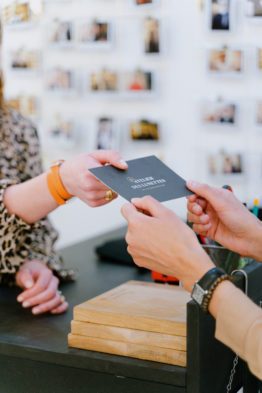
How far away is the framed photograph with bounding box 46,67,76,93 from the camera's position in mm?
3047

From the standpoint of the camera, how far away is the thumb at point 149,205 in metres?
1.09

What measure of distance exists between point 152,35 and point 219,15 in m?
0.33

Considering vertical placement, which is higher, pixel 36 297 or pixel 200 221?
pixel 200 221

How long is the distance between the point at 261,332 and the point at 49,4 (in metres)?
2.41

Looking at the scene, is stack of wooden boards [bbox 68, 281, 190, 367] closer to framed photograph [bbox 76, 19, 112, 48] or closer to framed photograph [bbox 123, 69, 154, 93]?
framed photograph [bbox 123, 69, 154, 93]

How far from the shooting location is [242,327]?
0.98 metres

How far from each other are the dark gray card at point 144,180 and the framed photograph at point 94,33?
175cm

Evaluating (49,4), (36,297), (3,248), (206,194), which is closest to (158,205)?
(206,194)

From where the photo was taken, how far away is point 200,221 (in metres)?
1.27

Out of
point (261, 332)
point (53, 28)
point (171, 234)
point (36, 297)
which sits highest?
point (53, 28)

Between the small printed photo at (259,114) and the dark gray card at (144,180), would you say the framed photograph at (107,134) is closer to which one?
the small printed photo at (259,114)

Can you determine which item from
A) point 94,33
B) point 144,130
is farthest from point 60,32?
point 144,130

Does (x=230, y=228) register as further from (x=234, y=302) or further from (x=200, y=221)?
(x=234, y=302)

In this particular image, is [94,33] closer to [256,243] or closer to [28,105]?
[28,105]
